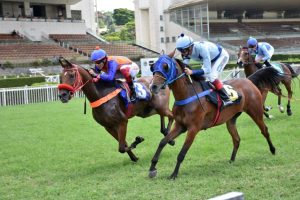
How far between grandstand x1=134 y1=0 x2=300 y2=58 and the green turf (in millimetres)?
28893

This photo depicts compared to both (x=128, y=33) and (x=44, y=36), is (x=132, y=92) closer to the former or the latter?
(x=44, y=36)

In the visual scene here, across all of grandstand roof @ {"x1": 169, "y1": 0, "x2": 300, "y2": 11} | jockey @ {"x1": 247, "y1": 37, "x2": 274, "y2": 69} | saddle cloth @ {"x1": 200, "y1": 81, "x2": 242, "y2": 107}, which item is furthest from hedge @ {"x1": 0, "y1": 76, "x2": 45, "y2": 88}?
grandstand roof @ {"x1": 169, "y1": 0, "x2": 300, "y2": 11}

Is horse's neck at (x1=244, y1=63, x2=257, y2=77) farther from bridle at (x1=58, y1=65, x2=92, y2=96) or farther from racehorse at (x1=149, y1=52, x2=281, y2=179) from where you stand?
bridle at (x1=58, y1=65, x2=92, y2=96)

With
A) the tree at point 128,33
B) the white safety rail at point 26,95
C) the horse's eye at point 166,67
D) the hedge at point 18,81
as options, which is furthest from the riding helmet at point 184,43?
the tree at point 128,33

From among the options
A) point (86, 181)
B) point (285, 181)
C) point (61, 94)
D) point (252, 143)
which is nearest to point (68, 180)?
point (86, 181)

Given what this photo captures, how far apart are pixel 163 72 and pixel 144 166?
173 cm

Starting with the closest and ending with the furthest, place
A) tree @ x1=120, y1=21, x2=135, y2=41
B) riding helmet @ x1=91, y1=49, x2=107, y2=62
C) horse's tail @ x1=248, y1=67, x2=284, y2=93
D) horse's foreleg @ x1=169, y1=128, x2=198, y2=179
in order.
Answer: horse's foreleg @ x1=169, y1=128, x2=198, y2=179 < riding helmet @ x1=91, y1=49, x2=107, y2=62 < horse's tail @ x1=248, y1=67, x2=284, y2=93 < tree @ x1=120, y1=21, x2=135, y2=41

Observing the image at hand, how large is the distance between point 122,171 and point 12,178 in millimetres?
1585

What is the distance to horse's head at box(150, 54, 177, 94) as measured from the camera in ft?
17.3

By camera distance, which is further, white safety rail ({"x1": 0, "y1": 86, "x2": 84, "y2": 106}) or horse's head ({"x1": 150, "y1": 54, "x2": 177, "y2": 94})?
white safety rail ({"x1": 0, "y1": 86, "x2": 84, "y2": 106})

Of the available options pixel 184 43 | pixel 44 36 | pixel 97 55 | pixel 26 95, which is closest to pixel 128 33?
pixel 44 36

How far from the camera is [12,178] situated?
623 centimetres

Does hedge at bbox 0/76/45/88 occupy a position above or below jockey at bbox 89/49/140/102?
below

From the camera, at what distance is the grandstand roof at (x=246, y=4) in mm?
41391
